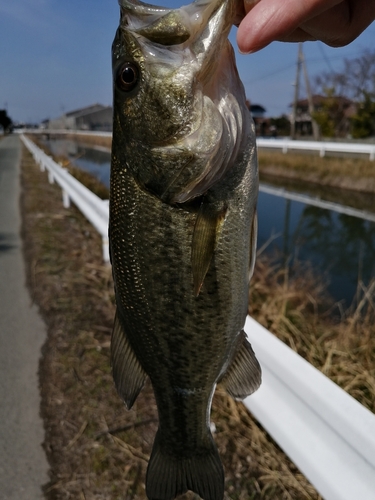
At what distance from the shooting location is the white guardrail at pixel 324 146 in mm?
16239

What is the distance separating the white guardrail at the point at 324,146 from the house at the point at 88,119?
6476cm

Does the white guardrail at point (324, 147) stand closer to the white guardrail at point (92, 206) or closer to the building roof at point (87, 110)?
the white guardrail at point (92, 206)

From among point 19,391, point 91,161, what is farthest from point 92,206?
point 91,161

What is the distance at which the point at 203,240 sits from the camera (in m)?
1.48

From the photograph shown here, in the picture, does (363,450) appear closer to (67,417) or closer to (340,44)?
(340,44)

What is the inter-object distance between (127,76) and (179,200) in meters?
0.49

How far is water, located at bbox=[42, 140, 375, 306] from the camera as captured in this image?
23.3 feet

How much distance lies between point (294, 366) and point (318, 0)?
1573mm

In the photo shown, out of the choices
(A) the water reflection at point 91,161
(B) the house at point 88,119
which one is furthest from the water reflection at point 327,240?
(B) the house at point 88,119

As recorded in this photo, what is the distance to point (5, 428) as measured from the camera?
2980 millimetres

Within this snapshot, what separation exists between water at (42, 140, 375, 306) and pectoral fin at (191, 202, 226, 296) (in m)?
4.14

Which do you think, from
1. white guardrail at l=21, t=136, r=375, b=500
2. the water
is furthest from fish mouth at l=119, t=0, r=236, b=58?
the water

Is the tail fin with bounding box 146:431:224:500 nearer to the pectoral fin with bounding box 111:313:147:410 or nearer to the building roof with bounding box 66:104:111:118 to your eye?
the pectoral fin with bounding box 111:313:147:410

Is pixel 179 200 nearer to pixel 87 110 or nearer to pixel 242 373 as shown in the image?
pixel 242 373
